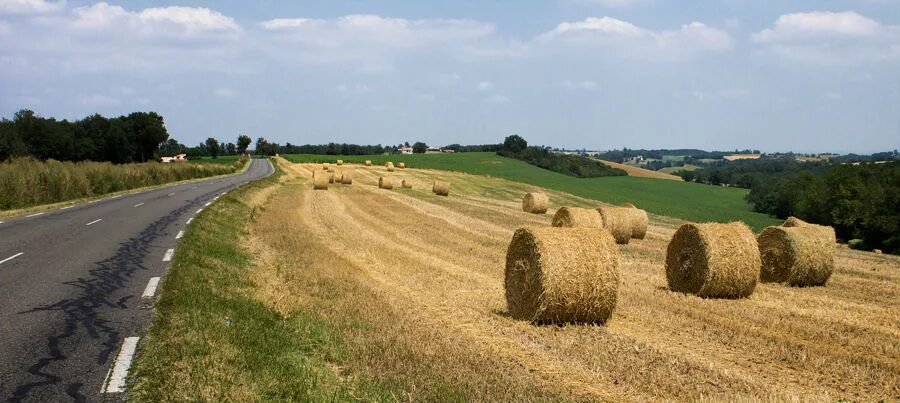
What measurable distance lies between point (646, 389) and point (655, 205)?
54204 mm

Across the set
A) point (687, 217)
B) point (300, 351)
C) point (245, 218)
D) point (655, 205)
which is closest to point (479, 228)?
point (245, 218)

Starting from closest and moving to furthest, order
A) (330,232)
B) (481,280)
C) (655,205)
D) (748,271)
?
1. (748,271)
2. (481,280)
3. (330,232)
4. (655,205)

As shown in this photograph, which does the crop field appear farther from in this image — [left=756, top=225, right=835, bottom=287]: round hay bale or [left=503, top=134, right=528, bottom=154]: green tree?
[left=503, top=134, right=528, bottom=154]: green tree

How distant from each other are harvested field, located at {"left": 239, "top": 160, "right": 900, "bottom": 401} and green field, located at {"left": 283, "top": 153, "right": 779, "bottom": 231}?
35.7 meters

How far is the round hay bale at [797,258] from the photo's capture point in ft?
50.5

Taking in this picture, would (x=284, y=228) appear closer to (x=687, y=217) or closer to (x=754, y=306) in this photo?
(x=754, y=306)

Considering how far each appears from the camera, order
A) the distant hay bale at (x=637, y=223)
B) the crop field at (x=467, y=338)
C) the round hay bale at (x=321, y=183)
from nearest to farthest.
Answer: the crop field at (x=467, y=338), the distant hay bale at (x=637, y=223), the round hay bale at (x=321, y=183)

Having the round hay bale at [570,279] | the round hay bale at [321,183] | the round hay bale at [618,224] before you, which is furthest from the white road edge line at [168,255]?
the round hay bale at [321,183]

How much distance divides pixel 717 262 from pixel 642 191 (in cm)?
7248

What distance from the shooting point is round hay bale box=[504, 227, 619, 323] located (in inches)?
418

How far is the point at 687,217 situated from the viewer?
49844 millimetres

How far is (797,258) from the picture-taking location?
1537cm

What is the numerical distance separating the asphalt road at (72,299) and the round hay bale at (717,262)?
1042 cm

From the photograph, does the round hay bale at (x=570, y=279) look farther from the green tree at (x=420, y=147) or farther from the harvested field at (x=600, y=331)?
the green tree at (x=420, y=147)
